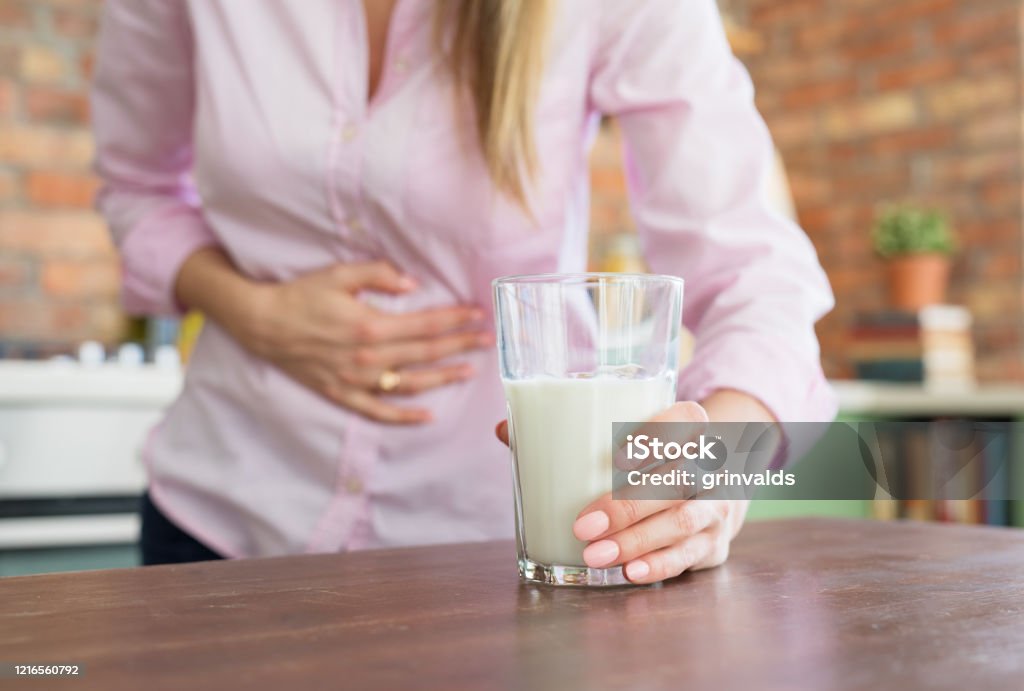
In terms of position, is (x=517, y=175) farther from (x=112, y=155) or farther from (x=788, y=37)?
(x=788, y=37)

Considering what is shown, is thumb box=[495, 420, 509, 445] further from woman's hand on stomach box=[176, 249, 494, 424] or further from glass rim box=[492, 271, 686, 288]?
woman's hand on stomach box=[176, 249, 494, 424]

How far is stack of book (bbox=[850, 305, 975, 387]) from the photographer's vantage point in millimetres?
2621

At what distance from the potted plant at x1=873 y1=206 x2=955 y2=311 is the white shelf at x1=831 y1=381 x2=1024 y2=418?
1.44 ft

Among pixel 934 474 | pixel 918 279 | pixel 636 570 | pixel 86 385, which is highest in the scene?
pixel 636 570

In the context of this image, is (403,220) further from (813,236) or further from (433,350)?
A: (813,236)

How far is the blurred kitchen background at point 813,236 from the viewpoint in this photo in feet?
5.23

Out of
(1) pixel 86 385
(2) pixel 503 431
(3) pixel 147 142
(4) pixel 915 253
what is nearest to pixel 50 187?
(1) pixel 86 385

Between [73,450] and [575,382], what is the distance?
48.7 inches

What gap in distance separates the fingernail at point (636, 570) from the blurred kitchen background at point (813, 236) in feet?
4.06

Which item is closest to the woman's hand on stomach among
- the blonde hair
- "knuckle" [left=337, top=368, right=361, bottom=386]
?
"knuckle" [left=337, top=368, right=361, bottom=386]

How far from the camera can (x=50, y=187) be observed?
7.02 feet

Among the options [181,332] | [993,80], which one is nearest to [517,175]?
[181,332]

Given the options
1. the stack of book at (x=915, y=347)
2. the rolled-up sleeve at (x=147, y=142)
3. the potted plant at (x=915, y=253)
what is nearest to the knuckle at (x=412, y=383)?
the rolled-up sleeve at (x=147, y=142)

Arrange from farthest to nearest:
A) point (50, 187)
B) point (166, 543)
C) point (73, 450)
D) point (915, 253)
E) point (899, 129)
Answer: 1. point (899, 129)
2. point (915, 253)
3. point (50, 187)
4. point (73, 450)
5. point (166, 543)
